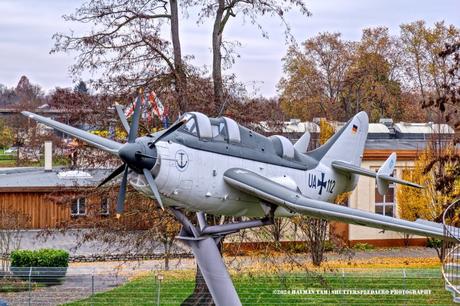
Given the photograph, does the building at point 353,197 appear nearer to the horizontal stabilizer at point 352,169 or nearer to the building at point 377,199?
the building at point 377,199

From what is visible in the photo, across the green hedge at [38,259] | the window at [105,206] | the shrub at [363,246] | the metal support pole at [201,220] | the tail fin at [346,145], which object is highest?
the tail fin at [346,145]

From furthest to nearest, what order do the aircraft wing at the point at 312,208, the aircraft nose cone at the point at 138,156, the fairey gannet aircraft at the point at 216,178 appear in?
the aircraft wing at the point at 312,208
the fairey gannet aircraft at the point at 216,178
the aircraft nose cone at the point at 138,156

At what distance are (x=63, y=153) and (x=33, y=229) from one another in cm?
1329

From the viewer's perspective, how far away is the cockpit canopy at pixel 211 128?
12.9 m

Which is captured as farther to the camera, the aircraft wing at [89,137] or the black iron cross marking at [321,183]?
the black iron cross marking at [321,183]

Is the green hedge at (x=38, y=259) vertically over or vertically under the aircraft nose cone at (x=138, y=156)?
under

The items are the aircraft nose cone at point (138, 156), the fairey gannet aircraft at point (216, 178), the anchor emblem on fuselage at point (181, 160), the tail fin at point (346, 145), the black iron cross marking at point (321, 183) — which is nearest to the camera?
the aircraft nose cone at point (138, 156)

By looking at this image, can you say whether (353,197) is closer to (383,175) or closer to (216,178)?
(383,175)

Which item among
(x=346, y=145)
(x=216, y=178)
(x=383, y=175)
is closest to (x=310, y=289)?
(x=346, y=145)

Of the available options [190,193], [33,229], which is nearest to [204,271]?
[190,193]

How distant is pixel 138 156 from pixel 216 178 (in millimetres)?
1654

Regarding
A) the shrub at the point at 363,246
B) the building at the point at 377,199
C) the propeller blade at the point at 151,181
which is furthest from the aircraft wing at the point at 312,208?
the building at the point at 377,199

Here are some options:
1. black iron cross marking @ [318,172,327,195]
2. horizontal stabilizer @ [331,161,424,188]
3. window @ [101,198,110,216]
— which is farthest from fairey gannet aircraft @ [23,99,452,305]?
window @ [101,198,110,216]

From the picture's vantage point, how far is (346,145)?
57.1ft
